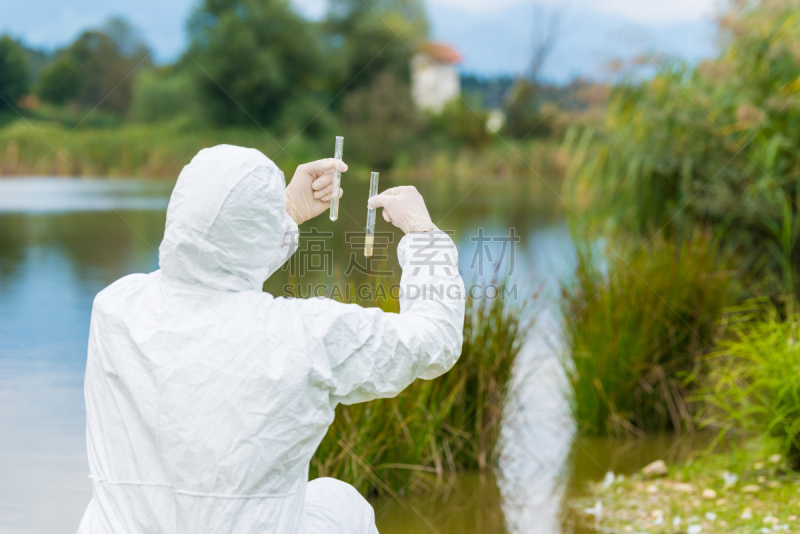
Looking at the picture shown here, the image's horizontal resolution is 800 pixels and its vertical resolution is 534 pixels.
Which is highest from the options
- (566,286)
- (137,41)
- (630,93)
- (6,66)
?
(137,41)

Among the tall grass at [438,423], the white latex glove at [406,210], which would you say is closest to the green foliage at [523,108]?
the tall grass at [438,423]

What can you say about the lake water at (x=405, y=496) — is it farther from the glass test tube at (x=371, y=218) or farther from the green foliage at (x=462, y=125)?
the green foliage at (x=462, y=125)

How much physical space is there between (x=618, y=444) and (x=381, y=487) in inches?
50.0

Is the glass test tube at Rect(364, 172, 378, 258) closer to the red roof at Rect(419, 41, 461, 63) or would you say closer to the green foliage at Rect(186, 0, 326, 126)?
the green foliage at Rect(186, 0, 326, 126)

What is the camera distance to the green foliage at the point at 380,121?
23859 mm

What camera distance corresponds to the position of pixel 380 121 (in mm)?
24188

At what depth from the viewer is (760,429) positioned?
2.86 metres

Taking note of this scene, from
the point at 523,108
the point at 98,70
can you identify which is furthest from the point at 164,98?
the point at 523,108

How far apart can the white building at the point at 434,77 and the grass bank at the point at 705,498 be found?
79.4 ft

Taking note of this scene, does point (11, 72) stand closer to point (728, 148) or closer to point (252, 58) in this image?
point (252, 58)

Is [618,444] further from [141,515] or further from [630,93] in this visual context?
[630,93]

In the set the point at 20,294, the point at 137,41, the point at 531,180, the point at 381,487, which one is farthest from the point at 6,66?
the point at 381,487

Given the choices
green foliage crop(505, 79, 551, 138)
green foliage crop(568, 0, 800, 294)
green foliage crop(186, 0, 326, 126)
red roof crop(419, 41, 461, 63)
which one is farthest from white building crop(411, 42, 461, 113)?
green foliage crop(568, 0, 800, 294)

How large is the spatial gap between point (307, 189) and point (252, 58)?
2246 centimetres
